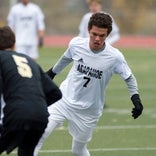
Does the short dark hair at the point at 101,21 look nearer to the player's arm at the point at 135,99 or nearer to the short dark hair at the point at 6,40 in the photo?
the player's arm at the point at 135,99

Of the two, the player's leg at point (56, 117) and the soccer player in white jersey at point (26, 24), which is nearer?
the player's leg at point (56, 117)

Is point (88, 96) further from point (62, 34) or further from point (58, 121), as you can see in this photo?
point (62, 34)

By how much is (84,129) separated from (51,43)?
25.8 metres

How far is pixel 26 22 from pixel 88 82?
10234 mm

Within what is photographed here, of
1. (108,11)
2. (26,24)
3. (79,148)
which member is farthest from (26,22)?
(108,11)

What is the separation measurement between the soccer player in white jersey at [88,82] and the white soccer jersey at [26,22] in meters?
9.86

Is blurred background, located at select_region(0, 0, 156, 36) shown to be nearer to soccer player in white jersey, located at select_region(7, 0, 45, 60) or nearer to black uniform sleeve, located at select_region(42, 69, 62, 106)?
soccer player in white jersey, located at select_region(7, 0, 45, 60)

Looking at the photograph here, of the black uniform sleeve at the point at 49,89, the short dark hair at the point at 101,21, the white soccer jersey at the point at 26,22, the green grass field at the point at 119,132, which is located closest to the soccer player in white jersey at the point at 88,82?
the short dark hair at the point at 101,21

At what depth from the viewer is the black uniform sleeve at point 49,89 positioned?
766 cm

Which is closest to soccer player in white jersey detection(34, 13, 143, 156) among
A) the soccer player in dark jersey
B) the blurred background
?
the soccer player in dark jersey

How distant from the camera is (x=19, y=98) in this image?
7.31m

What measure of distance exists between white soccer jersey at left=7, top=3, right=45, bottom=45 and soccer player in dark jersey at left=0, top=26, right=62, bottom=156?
37.8 ft

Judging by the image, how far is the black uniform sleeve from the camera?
301 inches

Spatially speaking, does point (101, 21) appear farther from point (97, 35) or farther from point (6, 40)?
point (6, 40)
